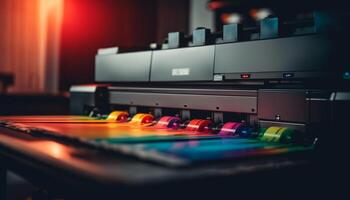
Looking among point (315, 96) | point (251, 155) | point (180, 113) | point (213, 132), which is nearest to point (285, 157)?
point (251, 155)

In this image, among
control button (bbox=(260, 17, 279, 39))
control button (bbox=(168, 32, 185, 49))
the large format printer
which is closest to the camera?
the large format printer

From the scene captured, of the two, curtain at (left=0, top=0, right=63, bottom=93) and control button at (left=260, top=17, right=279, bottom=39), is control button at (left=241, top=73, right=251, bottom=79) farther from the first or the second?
curtain at (left=0, top=0, right=63, bottom=93)

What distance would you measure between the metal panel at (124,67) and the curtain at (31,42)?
1.41 metres

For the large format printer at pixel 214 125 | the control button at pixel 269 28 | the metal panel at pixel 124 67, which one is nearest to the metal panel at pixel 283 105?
the large format printer at pixel 214 125

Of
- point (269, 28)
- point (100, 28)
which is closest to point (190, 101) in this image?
point (269, 28)

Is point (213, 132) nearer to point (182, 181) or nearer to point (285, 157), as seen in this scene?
point (285, 157)

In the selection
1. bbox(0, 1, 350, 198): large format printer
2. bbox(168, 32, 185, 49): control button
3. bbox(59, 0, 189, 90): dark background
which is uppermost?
bbox(59, 0, 189, 90): dark background

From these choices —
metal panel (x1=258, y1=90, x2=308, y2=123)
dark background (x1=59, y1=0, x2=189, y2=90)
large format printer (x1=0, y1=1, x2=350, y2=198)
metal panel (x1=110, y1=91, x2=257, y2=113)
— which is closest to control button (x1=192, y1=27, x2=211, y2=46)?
large format printer (x1=0, y1=1, x2=350, y2=198)

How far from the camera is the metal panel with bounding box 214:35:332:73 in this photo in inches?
36.7

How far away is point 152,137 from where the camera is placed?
900 millimetres

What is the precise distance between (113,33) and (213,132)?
87.2 inches

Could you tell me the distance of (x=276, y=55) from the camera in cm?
102

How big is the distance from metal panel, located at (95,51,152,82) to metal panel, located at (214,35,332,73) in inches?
12.5

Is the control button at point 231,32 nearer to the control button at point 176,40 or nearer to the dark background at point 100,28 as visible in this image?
the control button at point 176,40
